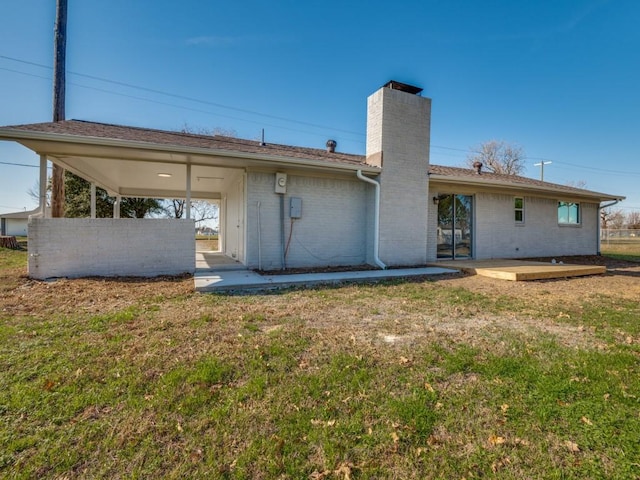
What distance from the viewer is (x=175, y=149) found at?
6.48 m

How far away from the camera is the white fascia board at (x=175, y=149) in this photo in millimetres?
5573

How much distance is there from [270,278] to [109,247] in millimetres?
3670

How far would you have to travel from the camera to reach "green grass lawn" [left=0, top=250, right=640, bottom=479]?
5.45 ft

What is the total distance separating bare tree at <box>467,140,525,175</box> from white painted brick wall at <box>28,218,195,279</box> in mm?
33852

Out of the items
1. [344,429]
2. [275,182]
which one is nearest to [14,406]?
[344,429]

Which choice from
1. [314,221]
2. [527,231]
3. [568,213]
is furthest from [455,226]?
[568,213]

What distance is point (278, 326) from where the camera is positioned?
382cm

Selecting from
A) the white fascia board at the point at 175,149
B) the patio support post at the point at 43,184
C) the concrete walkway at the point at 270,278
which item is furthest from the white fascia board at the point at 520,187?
the patio support post at the point at 43,184

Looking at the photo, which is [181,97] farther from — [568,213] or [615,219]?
[615,219]

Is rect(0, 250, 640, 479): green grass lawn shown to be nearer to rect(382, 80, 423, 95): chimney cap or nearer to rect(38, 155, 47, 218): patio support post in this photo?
rect(38, 155, 47, 218): patio support post

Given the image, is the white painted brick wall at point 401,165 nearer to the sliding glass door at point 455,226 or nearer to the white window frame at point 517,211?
the sliding glass door at point 455,226

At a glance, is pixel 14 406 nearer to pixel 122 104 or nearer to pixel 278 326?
pixel 278 326

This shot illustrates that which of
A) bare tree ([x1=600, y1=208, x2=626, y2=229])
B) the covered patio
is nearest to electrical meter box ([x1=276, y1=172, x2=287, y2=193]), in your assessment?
the covered patio

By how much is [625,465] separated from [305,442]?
1760 millimetres
